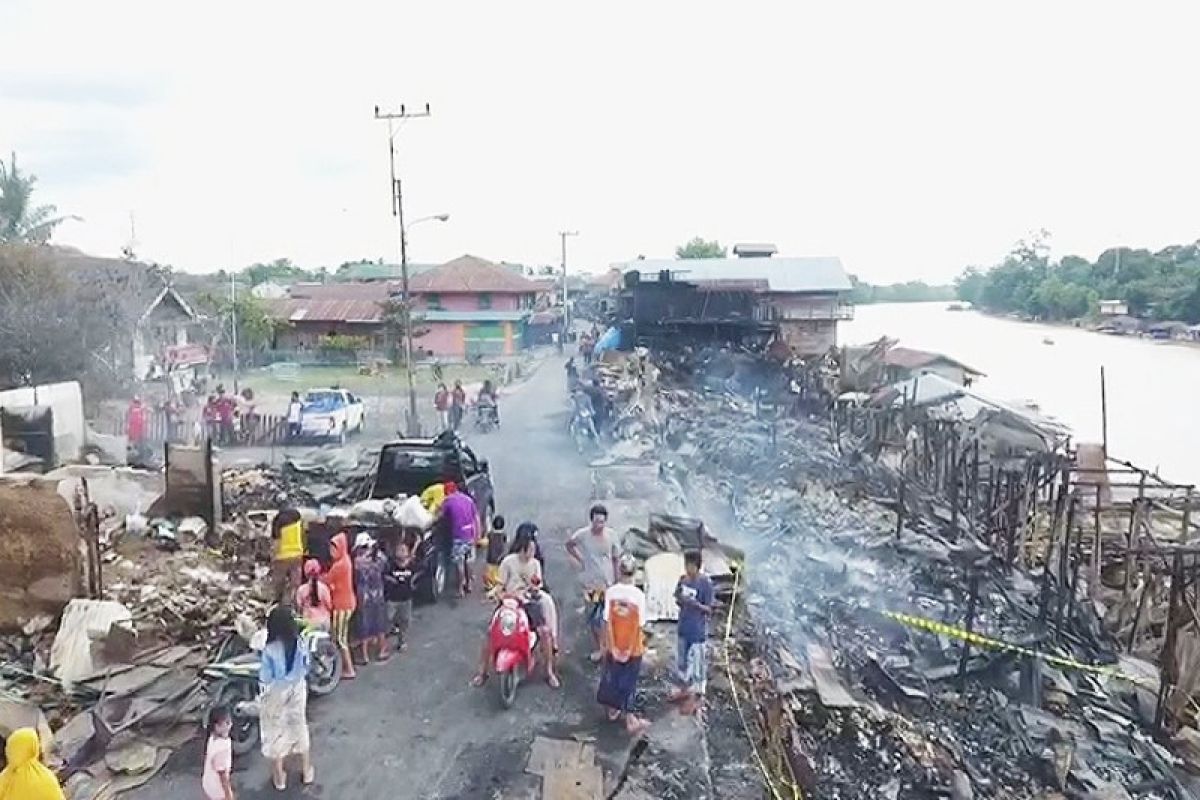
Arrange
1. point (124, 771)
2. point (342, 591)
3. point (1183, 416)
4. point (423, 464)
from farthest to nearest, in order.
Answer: point (1183, 416)
point (423, 464)
point (342, 591)
point (124, 771)

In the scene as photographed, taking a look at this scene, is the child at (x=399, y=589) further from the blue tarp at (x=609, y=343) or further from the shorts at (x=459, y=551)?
the blue tarp at (x=609, y=343)

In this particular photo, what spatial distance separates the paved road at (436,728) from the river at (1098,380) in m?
21.2

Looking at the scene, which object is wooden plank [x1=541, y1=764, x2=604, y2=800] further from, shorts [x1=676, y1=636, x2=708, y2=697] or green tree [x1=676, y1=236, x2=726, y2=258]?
green tree [x1=676, y1=236, x2=726, y2=258]

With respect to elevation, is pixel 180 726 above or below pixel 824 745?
above

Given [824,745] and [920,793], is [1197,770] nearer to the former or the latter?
[920,793]

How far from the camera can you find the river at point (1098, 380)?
3425 cm

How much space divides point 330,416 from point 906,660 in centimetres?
1537

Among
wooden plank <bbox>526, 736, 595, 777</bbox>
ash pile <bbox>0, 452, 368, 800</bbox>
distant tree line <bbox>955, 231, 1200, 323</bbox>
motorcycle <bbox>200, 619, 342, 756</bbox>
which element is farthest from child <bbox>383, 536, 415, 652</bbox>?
distant tree line <bbox>955, 231, 1200, 323</bbox>

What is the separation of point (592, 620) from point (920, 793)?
332cm

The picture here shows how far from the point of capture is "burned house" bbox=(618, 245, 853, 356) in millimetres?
36719

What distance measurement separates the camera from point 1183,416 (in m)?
38.3

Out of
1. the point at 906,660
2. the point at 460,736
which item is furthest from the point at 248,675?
the point at 906,660

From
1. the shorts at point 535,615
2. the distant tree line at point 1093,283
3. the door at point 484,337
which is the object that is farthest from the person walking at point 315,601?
the distant tree line at point 1093,283

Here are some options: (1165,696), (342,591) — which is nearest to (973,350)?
(1165,696)
